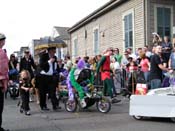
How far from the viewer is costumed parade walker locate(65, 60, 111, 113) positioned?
10.5m

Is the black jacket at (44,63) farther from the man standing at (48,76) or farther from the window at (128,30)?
the window at (128,30)

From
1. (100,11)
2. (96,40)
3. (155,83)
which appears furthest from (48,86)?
(96,40)

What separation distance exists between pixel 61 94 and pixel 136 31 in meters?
7.30

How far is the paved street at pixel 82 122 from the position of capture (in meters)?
8.13

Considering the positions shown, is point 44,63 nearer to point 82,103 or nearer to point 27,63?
point 82,103

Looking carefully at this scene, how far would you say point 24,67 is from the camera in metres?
14.0

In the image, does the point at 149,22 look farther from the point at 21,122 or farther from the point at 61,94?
the point at 21,122

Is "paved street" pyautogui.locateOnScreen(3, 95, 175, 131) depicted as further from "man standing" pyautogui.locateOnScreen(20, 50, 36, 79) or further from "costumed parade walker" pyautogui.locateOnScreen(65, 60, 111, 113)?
"man standing" pyautogui.locateOnScreen(20, 50, 36, 79)

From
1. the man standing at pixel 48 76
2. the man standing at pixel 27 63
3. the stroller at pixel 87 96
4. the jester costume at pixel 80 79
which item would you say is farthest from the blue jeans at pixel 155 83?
the man standing at pixel 27 63

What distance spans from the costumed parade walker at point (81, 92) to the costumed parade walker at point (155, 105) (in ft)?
5.45

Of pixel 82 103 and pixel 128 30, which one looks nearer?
pixel 82 103

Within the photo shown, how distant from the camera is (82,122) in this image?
892 cm

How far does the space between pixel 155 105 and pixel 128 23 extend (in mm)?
12112

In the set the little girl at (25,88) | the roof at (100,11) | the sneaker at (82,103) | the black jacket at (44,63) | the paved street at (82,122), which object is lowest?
the paved street at (82,122)
